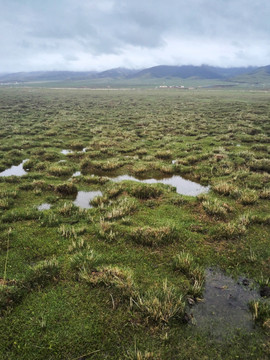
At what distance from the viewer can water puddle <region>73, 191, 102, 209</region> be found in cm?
971

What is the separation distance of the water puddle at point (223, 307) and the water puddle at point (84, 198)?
5958mm

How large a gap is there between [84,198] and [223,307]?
24.2 feet

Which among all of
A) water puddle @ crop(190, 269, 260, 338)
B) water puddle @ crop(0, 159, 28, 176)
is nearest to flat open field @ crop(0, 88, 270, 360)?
water puddle @ crop(190, 269, 260, 338)

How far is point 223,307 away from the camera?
473 cm

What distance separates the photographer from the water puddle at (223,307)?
4.30 meters

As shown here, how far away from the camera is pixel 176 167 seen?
13.9m

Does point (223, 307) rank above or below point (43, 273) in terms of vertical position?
below

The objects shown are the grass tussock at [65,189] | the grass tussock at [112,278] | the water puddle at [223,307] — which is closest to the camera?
the water puddle at [223,307]

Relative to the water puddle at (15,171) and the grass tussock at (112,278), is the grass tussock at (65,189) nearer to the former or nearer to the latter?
the water puddle at (15,171)

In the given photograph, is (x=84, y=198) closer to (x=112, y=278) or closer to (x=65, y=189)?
(x=65, y=189)

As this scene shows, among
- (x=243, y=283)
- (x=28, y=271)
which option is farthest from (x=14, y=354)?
(x=243, y=283)

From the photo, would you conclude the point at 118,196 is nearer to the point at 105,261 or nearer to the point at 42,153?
the point at 105,261

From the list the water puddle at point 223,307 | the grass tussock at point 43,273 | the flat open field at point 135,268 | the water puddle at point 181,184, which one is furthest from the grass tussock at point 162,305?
the water puddle at point 181,184

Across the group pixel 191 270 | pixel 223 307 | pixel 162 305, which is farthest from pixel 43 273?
pixel 223 307
